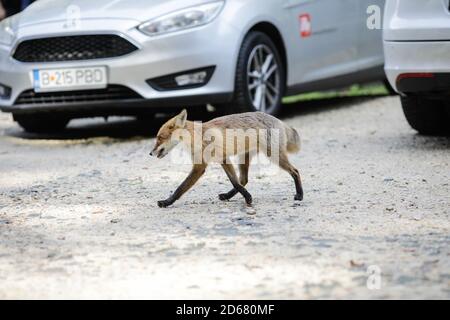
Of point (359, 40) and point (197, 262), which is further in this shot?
point (359, 40)

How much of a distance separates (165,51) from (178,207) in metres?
2.81

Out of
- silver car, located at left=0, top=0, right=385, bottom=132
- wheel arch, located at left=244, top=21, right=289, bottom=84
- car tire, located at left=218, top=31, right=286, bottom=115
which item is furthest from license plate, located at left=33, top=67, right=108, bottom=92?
wheel arch, located at left=244, top=21, right=289, bottom=84

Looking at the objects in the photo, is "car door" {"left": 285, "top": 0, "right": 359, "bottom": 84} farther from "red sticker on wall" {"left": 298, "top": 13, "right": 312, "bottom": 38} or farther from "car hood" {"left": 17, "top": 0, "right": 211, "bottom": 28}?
"car hood" {"left": 17, "top": 0, "right": 211, "bottom": 28}

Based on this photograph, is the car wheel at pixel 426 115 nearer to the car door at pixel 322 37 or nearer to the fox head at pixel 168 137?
the car door at pixel 322 37

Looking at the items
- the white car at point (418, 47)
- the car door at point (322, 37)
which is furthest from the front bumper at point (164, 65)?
the white car at point (418, 47)

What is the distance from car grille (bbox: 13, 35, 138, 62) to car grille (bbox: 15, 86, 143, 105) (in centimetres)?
28

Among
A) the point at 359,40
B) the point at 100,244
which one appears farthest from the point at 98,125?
the point at 100,244

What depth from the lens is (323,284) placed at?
13.2 feet

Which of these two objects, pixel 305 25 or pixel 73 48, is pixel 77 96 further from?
pixel 305 25

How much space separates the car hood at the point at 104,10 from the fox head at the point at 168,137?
2931mm

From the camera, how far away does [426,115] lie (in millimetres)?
8133

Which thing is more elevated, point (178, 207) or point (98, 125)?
point (178, 207)
